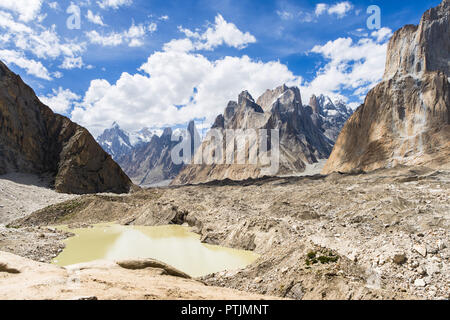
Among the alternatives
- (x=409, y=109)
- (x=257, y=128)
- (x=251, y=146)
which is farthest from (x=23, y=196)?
(x=257, y=128)

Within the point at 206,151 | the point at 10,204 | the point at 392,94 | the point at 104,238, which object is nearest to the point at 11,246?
the point at 104,238

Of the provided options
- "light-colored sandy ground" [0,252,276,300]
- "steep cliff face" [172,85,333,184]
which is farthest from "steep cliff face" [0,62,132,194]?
"steep cliff face" [172,85,333,184]

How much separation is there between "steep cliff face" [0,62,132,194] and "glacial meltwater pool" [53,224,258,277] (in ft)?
121

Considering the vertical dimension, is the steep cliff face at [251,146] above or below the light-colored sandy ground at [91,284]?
above

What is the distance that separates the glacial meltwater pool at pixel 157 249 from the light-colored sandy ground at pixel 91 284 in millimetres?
4551

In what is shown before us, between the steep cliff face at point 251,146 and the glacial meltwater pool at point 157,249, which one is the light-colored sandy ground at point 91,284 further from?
the steep cliff face at point 251,146

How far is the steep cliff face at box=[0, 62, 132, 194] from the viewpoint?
57.6m

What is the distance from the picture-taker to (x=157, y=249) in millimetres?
20531

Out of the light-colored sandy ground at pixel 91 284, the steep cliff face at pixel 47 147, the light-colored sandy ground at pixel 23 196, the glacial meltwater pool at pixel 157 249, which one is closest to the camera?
the light-colored sandy ground at pixel 91 284

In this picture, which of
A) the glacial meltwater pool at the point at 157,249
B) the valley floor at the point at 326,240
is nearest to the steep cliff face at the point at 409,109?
the valley floor at the point at 326,240

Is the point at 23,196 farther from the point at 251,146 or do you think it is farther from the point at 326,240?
the point at 251,146

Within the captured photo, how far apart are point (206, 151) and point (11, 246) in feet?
508

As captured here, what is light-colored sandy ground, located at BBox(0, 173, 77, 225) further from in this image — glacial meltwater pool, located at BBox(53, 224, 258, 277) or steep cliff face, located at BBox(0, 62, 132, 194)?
glacial meltwater pool, located at BBox(53, 224, 258, 277)

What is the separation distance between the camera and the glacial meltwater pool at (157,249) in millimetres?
16109
